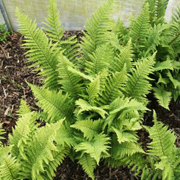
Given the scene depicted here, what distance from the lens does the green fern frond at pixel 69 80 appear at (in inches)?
99.6

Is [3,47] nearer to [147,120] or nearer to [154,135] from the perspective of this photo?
[147,120]

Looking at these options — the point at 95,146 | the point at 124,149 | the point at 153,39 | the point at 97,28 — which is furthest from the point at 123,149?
the point at 153,39

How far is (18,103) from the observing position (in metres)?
3.56

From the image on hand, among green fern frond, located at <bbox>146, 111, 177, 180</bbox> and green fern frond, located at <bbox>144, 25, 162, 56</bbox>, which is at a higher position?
green fern frond, located at <bbox>144, 25, 162, 56</bbox>

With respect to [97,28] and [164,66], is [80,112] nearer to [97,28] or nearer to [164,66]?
[97,28]

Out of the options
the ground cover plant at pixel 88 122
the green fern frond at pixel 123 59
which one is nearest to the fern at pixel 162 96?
the ground cover plant at pixel 88 122

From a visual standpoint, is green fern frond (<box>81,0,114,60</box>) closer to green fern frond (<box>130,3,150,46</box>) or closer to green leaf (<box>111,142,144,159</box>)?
green fern frond (<box>130,3,150,46</box>)

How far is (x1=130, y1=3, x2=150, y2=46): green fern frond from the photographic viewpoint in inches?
124

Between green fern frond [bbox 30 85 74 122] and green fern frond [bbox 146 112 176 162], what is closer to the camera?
green fern frond [bbox 146 112 176 162]

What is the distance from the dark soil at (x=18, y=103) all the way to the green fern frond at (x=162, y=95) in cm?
31

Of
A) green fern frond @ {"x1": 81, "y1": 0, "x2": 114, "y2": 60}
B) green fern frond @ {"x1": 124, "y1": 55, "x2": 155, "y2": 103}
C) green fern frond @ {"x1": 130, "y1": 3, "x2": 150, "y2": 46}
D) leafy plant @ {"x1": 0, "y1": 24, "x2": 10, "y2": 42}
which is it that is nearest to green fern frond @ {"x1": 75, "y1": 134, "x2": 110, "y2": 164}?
green fern frond @ {"x1": 124, "y1": 55, "x2": 155, "y2": 103}

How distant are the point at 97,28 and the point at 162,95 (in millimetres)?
1341

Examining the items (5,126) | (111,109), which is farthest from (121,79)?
(5,126)

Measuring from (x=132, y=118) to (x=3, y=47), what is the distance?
2.81 metres
